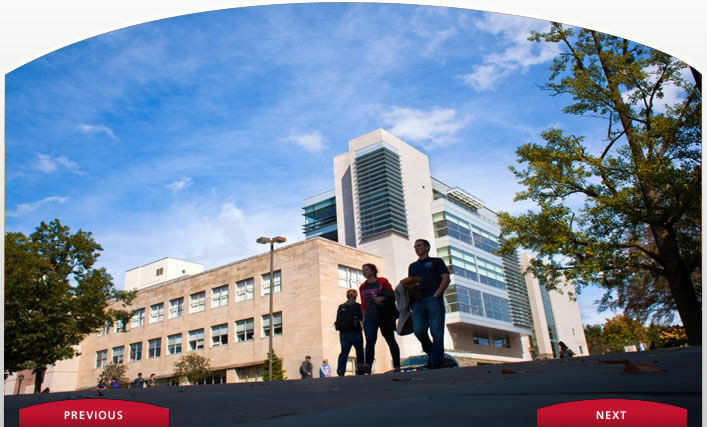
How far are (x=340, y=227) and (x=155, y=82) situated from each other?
13.2ft

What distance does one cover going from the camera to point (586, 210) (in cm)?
1027

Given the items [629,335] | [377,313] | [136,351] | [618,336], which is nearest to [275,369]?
[136,351]

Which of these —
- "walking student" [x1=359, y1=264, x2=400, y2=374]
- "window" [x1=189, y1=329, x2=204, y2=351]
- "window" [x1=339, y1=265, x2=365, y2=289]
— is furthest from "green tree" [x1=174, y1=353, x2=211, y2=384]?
"walking student" [x1=359, y1=264, x2=400, y2=374]

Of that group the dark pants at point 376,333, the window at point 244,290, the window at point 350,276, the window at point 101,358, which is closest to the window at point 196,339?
the window at point 244,290

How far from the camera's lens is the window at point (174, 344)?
19.2 metres

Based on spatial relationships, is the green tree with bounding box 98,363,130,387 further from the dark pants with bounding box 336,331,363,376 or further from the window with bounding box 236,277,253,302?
the dark pants with bounding box 336,331,363,376

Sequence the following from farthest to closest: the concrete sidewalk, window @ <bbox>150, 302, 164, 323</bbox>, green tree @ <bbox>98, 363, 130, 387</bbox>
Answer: green tree @ <bbox>98, 363, 130, 387</bbox>, window @ <bbox>150, 302, 164, 323</bbox>, the concrete sidewalk

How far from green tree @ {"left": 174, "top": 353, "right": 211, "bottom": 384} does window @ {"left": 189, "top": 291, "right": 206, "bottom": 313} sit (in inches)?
112

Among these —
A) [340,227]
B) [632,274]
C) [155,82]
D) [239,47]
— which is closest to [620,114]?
[632,274]

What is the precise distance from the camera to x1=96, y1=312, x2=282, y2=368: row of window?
62.1 feet

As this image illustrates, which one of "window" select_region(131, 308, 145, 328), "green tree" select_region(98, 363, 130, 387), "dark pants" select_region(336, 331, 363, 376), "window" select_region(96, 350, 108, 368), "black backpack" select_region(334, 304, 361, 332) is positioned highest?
"window" select_region(131, 308, 145, 328)

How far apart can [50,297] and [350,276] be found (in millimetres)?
8588

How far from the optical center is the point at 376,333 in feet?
22.9

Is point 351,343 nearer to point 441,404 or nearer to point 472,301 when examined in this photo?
point 472,301
